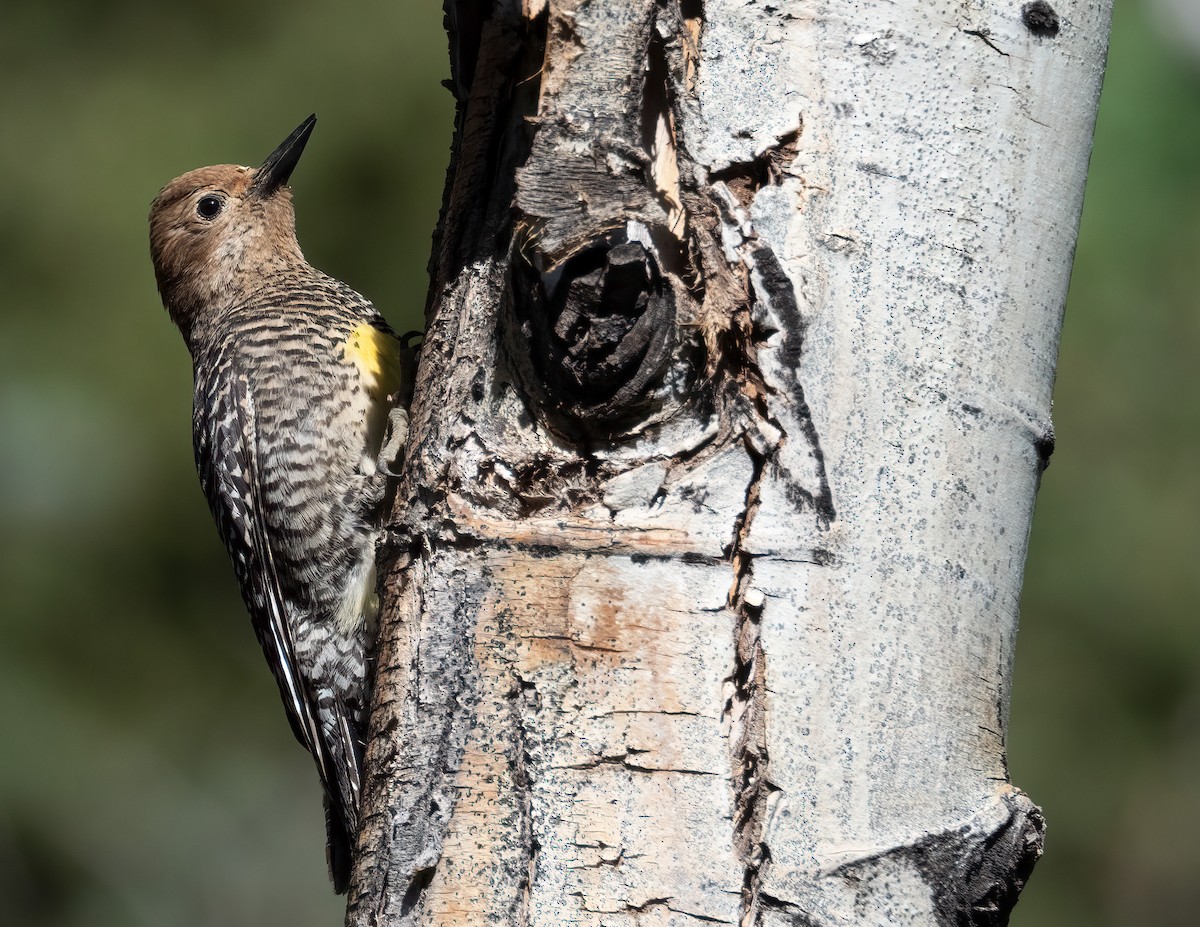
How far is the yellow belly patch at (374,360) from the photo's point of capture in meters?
3.52

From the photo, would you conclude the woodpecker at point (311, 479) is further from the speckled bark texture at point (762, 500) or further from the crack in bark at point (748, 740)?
the crack in bark at point (748, 740)

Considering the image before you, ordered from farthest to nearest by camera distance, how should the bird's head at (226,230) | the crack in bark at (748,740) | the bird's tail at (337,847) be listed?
the bird's head at (226,230) < the bird's tail at (337,847) < the crack in bark at (748,740)

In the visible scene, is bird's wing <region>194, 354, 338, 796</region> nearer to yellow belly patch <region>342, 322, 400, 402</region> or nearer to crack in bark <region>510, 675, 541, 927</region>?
yellow belly patch <region>342, 322, 400, 402</region>

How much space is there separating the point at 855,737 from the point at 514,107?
1.16 meters

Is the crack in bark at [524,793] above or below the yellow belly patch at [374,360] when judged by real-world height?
below

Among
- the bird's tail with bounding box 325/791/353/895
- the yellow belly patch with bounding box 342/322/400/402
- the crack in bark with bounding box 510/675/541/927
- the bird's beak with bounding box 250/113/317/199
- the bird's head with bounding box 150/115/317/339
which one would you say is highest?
the bird's beak with bounding box 250/113/317/199

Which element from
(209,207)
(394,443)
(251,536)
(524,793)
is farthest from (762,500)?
(209,207)

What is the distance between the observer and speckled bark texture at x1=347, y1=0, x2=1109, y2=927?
144cm

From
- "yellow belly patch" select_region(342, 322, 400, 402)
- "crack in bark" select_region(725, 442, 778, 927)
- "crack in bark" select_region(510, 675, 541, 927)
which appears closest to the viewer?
"crack in bark" select_region(725, 442, 778, 927)

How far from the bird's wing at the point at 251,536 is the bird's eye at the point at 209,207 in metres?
0.67

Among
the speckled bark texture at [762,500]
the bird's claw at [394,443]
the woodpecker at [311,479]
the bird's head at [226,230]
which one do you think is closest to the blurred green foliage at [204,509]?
the bird's head at [226,230]

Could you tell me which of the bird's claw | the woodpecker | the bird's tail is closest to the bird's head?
the woodpecker

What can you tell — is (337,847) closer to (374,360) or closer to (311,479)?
(311,479)

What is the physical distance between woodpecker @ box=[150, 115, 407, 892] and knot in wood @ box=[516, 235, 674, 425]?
1.64m
